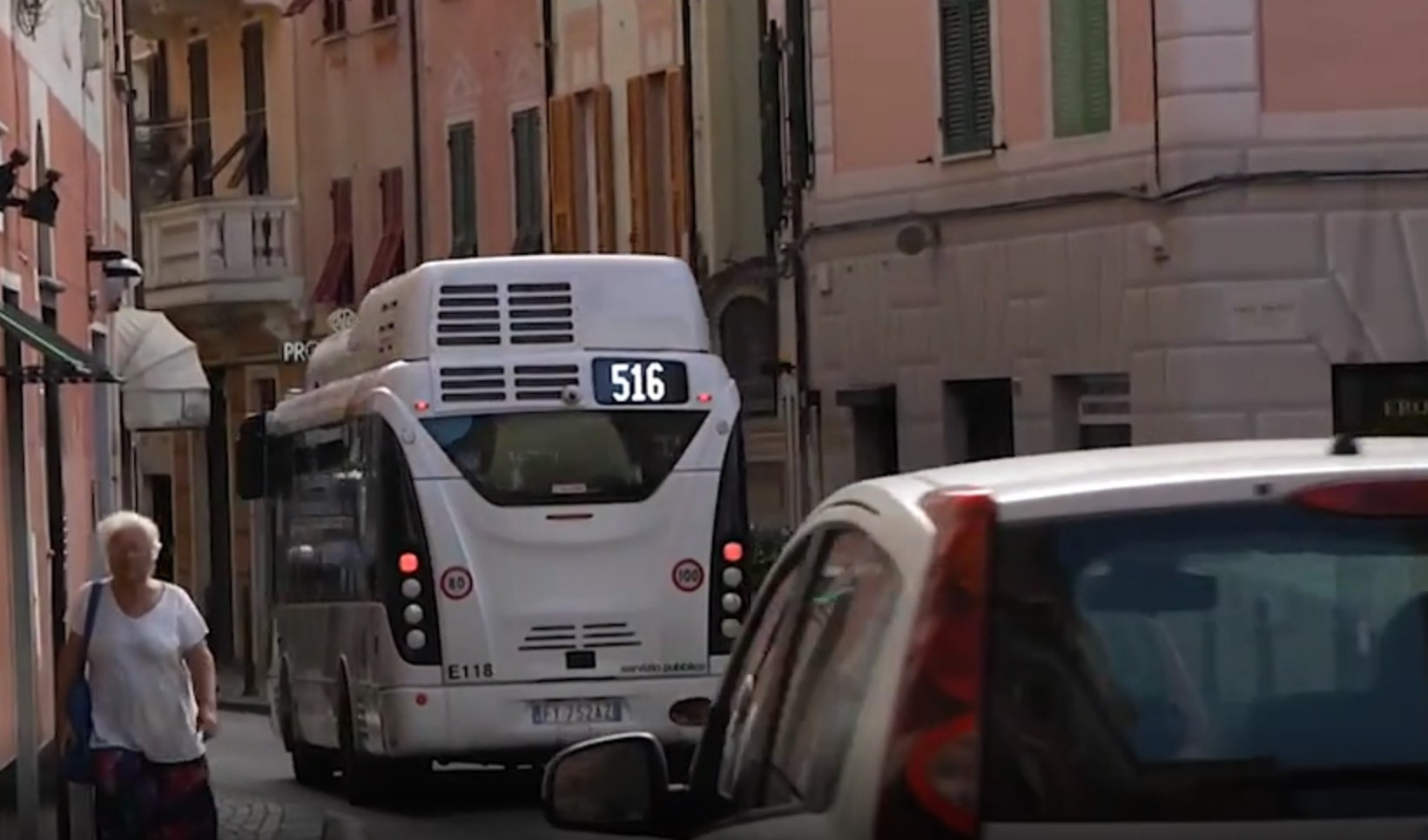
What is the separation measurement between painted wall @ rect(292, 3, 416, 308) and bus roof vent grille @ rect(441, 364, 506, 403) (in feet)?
71.5

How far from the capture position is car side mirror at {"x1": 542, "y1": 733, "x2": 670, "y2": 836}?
627cm

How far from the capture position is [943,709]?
15.7 ft

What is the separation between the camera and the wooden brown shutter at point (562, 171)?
122 feet

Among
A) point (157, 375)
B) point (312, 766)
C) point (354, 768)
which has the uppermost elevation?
point (157, 375)

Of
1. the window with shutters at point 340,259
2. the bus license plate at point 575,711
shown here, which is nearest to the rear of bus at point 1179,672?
the bus license plate at point 575,711

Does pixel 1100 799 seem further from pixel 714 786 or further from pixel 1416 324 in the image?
pixel 1416 324

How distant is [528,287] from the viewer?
20141mm

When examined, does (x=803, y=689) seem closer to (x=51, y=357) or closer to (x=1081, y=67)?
(x=51, y=357)

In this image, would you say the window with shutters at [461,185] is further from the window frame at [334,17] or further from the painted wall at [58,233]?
the painted wall at [58,233]

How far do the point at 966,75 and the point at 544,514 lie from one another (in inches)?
332

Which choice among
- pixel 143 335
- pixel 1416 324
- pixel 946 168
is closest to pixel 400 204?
pixel 143 335

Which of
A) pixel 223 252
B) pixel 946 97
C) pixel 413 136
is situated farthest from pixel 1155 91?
pixel 223 252

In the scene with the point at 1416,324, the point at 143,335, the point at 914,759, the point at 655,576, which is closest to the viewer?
the point at 914,759

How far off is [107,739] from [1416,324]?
527 inches
